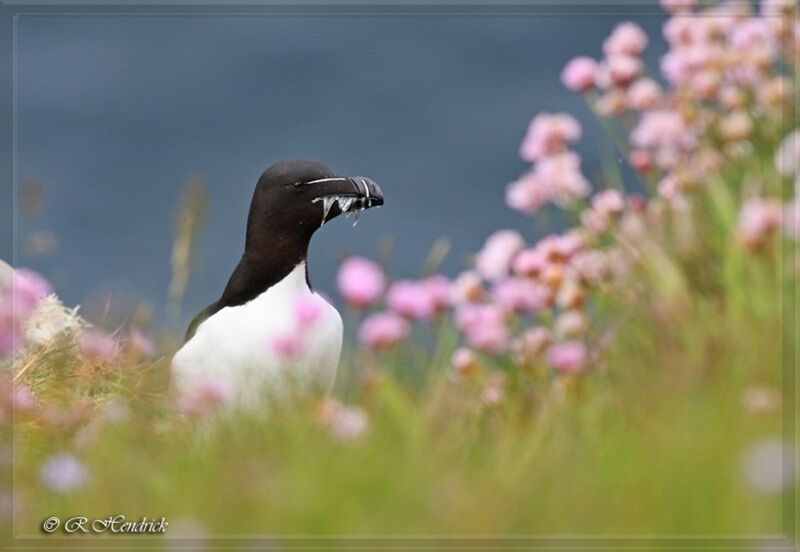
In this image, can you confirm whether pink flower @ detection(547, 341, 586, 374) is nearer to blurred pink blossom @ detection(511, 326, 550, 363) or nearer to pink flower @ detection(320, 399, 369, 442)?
blurred pink blossom @ detection(511, 326, 550, 363)

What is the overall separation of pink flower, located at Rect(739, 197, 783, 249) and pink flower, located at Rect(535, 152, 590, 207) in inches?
42.8

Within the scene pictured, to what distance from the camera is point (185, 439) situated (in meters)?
4.95

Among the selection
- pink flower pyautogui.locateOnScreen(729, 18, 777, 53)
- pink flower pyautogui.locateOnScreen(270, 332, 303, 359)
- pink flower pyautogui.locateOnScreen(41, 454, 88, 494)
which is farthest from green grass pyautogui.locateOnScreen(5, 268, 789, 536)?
pink flower pyautogui.locateOnScreen(729, 18, 777, 53)

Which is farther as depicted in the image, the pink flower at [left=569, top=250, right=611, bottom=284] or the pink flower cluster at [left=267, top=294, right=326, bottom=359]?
the pink flower at [left=569, top=250, right=611, bottom=284]

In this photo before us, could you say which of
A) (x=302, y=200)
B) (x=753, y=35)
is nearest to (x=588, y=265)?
(x=753, y=35)

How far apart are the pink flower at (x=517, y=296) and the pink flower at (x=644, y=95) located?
105 cm

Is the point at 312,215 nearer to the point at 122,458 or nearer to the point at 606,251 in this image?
the point at 606,251

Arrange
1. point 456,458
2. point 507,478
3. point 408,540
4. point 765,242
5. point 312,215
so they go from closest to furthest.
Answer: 1. point 408,540
2. point 507,478
3. point 456,458
4. point 765,242
5. point 312,215

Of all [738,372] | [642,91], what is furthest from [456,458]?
[642,91]

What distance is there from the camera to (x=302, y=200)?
6.87m

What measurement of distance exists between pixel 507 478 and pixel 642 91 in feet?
8.11

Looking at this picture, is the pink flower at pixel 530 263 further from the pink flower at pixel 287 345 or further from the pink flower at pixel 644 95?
the pink flower at pixel 287 345

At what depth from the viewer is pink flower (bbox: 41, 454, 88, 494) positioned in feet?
14.8

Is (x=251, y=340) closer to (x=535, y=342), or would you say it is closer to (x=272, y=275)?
(x=272, y=275)
